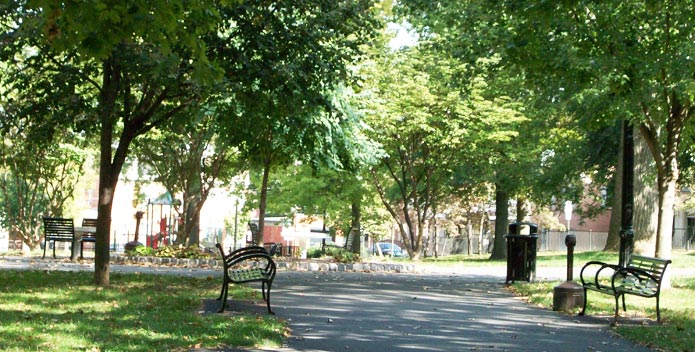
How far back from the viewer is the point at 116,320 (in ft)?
33.0

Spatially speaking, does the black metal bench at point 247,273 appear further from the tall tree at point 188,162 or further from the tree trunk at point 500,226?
the tree trunk at point 500,226

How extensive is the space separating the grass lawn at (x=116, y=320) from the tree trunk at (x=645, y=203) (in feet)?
40.9

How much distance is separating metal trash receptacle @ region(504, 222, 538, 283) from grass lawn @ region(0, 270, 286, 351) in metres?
7.31

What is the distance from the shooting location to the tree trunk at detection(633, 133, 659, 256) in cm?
2275

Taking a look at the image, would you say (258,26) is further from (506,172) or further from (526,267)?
(506,172)

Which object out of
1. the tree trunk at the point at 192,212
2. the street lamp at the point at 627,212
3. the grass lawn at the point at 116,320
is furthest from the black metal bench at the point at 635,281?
the tree trunk at the point at 192,212

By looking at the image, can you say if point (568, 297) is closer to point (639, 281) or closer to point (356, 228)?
point (639, 281)

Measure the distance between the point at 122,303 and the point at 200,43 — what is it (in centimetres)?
450

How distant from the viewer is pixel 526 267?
19.5 meters

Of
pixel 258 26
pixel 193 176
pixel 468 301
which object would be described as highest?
pixel 258 26

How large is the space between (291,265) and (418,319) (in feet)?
34.2

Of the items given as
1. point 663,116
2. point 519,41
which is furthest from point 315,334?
point 663,116

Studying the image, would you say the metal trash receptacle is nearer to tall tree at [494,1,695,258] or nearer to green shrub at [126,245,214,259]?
tall tree at [494,1,695,258]

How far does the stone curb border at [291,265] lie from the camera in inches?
850
